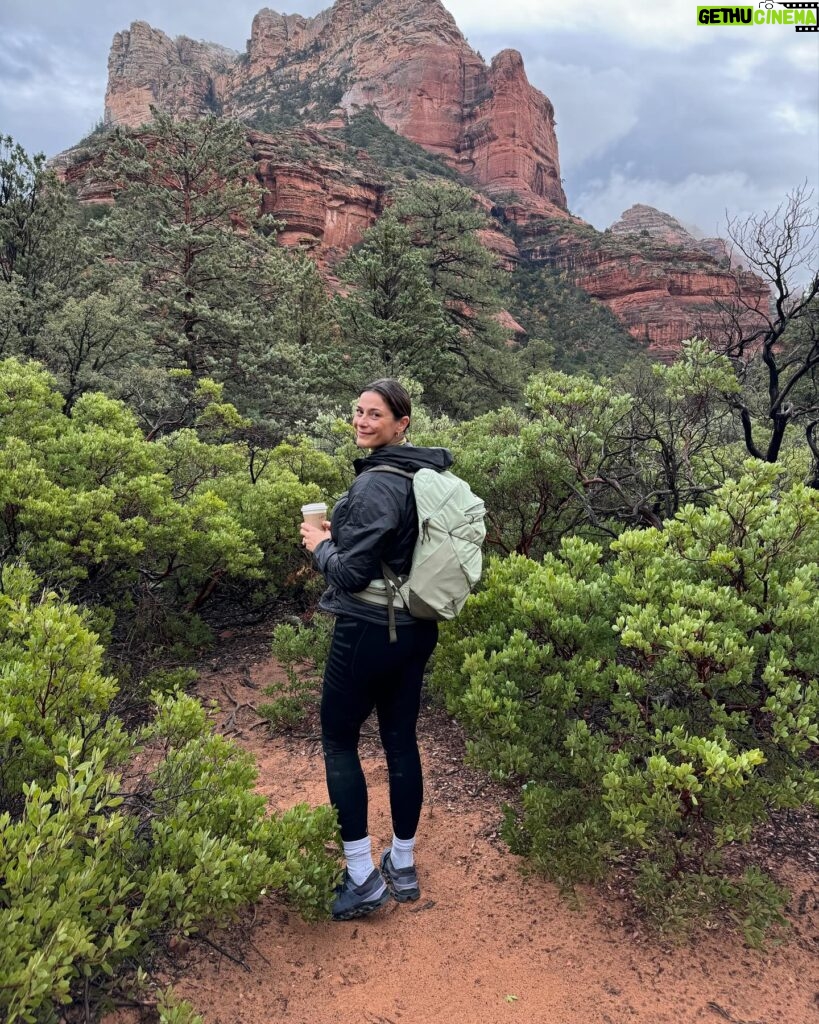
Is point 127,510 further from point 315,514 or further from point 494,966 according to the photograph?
point 494,966

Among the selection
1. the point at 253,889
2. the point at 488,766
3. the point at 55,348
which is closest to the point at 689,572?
the point at 488,766

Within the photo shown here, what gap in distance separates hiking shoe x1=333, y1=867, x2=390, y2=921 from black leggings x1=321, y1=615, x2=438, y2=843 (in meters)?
0.21

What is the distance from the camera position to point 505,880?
2.62m

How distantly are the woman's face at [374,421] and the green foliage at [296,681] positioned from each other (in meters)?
2.34

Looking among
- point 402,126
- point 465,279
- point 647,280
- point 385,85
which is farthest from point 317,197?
point 385,85

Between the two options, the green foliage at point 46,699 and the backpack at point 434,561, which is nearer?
the green foliage at point 46,699

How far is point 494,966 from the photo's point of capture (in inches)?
85.4

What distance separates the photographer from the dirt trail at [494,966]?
1959 mm

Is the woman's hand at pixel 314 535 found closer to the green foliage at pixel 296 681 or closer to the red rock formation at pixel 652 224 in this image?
the green foliage at pixel 296 681

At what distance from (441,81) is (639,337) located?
6101 cm

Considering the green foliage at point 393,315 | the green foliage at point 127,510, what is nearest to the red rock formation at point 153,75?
the green foliage at point 393,315

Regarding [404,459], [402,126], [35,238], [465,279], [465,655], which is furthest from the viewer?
[402,126]

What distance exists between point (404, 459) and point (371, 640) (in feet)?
2.25

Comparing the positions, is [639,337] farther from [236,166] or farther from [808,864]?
[808,864]
